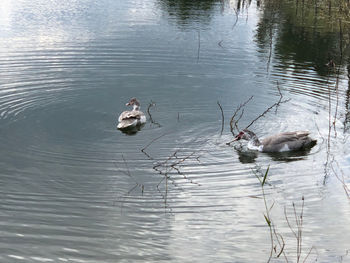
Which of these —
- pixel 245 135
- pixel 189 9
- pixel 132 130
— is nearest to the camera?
pixel 245 135

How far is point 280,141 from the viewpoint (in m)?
12.8

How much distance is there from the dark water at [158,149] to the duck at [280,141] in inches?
8.4

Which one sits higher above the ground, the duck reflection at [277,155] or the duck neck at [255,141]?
the duck neck at [255,141]

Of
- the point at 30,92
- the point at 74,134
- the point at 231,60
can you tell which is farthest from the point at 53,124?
the point at 231,60

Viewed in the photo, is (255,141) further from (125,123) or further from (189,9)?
(189,9)

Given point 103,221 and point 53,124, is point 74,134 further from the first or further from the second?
point 103,221

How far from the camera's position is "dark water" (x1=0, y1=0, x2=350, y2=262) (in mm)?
8727

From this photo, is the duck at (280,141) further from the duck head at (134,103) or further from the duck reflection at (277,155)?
the duck head at (134,103)

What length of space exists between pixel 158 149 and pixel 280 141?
A: 287cm

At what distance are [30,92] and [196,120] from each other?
5.15m

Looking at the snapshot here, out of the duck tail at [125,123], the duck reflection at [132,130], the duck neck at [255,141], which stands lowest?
the duck reflection at [132,130]

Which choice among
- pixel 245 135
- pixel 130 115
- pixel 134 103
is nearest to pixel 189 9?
pixel 134 103

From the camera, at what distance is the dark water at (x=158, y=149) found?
28.6 ft

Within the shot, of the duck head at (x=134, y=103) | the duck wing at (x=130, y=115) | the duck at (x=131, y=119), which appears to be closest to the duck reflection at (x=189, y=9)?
the duck head at (x=134, y=103)
